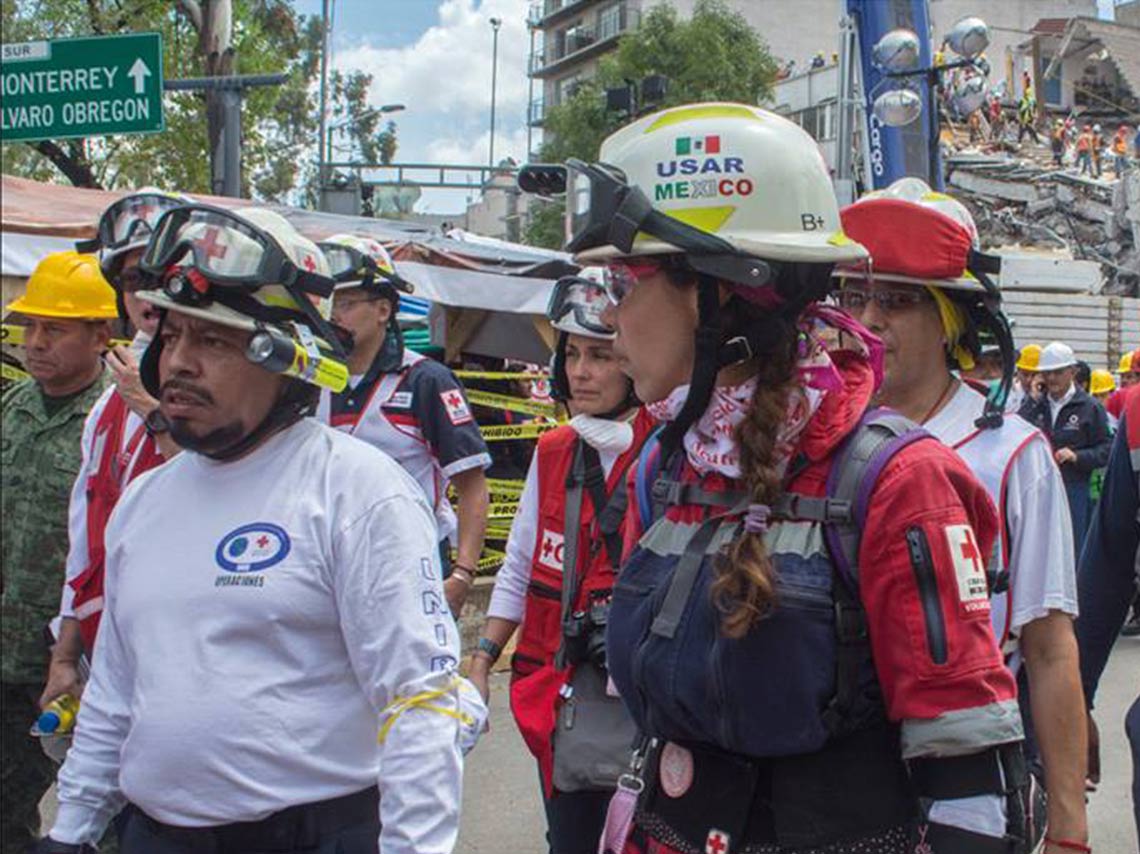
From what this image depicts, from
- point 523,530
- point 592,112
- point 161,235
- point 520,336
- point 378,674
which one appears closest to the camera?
point 378,674

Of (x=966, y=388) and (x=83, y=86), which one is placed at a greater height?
(x=83, y=86)

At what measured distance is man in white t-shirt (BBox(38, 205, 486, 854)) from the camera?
2484mm

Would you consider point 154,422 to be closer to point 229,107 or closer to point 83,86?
point 83,86

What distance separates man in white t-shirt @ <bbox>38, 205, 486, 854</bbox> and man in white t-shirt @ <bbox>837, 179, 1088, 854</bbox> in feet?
3.97

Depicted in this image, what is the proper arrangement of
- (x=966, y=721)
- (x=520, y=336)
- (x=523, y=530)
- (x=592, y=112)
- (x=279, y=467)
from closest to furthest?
(x=966, y=721), (x=279, y=467), (x=523, y=530), (x=520, y=336), (x=592, y=112)

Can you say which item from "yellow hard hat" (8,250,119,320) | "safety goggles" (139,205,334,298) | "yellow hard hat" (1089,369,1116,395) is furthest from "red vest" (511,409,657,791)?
"yellow hard hat" (1089,369,1116,395)

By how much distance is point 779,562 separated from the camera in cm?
205

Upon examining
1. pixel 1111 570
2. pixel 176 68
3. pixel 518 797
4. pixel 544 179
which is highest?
pixel 176 68

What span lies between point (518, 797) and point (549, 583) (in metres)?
2.82

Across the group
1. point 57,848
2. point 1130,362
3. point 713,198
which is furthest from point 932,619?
point 1130,362

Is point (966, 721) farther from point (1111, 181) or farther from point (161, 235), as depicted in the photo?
point (1111, 181)

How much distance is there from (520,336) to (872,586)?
995 centimetres

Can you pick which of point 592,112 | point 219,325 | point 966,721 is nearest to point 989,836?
point 966,721

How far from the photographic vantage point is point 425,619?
8.27ft
